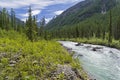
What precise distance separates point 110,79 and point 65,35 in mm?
169480

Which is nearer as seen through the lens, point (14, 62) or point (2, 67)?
point (2, 67)

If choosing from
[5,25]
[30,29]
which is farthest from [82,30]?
[30,29]

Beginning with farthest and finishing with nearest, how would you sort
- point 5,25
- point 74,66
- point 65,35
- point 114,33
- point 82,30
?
point 65,35 < point 82,30 < point 114,33 < point 5,25 < point 74,66

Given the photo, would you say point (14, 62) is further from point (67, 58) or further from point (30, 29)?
point (30, 29)

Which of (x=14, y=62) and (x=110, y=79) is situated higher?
(x=14, y=62)

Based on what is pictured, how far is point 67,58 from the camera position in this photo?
25.2 meters

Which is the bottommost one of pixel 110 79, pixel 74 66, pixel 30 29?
pixel 110 79

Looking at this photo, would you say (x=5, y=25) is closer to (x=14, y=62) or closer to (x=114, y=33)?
(x=114, y=33)

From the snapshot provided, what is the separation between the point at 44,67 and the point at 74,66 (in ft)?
14.1

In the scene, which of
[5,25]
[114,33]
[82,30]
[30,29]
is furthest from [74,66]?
[82,30]

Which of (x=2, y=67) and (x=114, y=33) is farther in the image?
(x=114, y=33)

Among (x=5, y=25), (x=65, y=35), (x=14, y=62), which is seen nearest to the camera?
(x=14, y=62)

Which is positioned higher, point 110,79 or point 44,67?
point 44,67

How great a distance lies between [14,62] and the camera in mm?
Result: 19656
